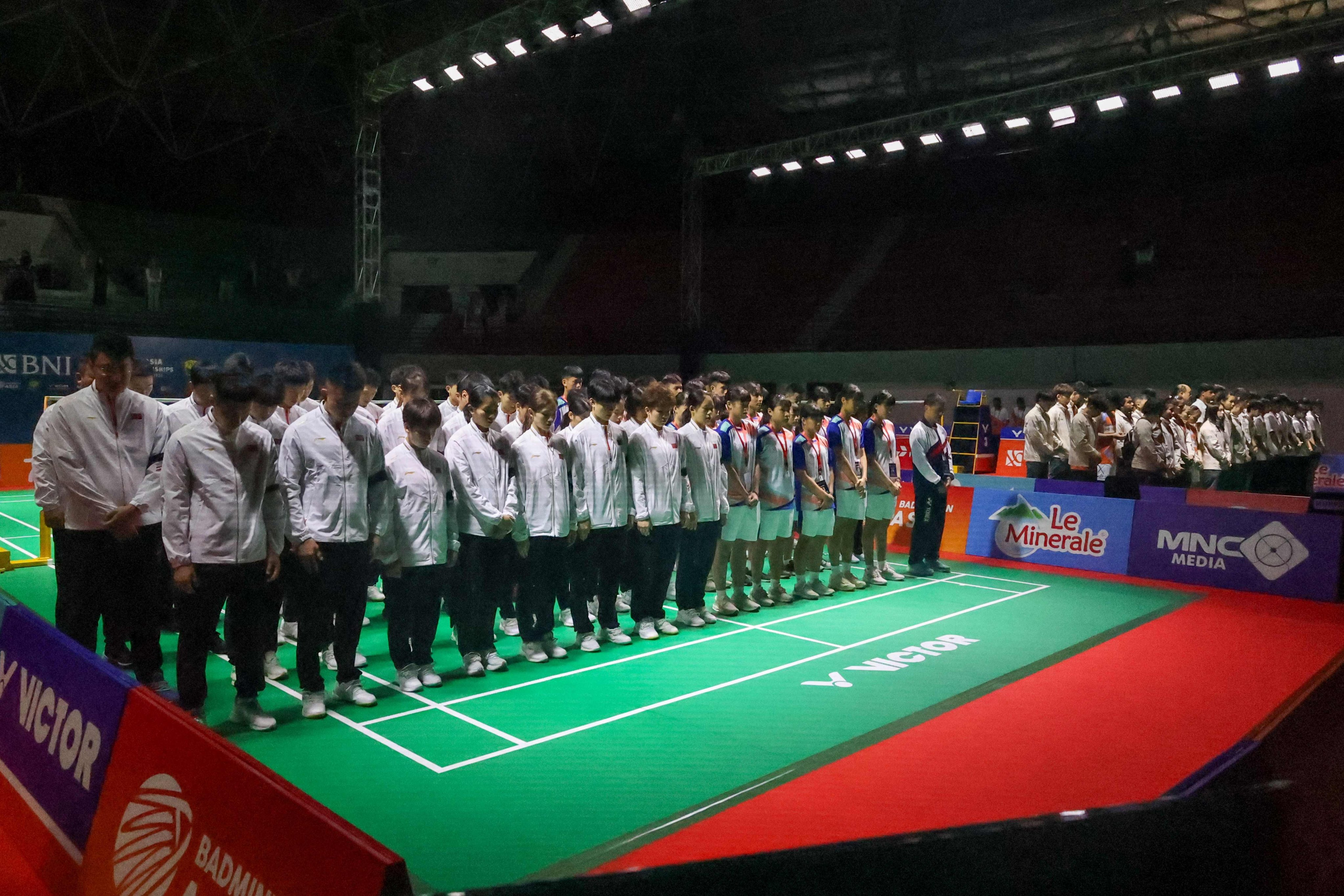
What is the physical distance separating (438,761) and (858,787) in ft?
7.68

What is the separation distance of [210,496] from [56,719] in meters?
1.47

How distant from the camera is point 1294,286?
20.5 metres

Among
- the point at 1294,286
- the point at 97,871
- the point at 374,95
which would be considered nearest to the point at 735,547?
the point at 97,871

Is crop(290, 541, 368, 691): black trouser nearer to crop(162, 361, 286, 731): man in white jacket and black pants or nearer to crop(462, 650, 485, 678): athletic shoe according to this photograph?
crop(162, 361, 286, 731): man in white jacket and black pants

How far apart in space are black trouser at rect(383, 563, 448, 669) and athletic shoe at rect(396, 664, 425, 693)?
32 mm

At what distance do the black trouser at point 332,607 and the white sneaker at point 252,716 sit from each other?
307 mm

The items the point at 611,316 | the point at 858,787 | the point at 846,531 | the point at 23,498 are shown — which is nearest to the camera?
the point at 858,787

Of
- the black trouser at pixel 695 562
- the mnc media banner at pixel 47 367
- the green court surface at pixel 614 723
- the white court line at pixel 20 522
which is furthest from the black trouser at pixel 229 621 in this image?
the mnc media banner at pixel 47 367

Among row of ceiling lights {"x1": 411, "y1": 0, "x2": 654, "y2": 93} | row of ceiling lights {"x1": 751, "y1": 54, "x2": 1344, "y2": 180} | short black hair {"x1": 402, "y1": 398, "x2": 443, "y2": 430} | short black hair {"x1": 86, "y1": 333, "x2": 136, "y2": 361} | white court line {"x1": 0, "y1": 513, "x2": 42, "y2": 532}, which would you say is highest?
row of ceiling lights {"x1": 751, "y1": 54, "x2": 1344, "y2": 180}

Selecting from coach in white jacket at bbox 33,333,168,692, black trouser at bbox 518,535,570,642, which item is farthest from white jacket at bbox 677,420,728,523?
coach in white jacket at bbox 33,333,168,692

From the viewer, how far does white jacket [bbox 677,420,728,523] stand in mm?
8062

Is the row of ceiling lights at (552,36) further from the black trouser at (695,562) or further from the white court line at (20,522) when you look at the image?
the white court line at (20,522)

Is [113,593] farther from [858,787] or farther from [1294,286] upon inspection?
[1294,286]

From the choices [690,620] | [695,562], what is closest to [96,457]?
[695,562]
